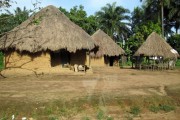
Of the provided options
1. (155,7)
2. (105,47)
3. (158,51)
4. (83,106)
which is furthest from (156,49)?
(83,106)

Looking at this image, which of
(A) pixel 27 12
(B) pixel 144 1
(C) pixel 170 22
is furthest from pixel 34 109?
(C) pixel 170 22

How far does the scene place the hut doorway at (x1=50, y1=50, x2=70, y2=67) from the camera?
68.0 feet

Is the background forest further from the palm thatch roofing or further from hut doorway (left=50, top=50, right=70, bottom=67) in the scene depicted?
hut doorway (left=50, top=50, right=70, bottom=67)

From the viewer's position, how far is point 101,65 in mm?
31672

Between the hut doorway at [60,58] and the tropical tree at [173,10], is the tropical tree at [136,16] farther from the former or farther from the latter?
the hut doorway at [60,58]

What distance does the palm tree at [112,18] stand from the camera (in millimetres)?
47625

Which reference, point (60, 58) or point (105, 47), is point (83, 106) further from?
point (105, 47)

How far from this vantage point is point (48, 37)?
19.3 meters

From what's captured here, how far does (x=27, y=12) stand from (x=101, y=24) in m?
39.9

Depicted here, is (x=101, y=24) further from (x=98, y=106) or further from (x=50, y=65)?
(x=98, y=106)

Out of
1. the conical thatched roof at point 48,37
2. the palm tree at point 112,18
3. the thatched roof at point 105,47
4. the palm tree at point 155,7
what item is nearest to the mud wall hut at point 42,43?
the conical thatched roof at point 48,37

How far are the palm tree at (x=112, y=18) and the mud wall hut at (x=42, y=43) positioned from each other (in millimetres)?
27074

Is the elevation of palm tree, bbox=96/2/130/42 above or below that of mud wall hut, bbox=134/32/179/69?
above

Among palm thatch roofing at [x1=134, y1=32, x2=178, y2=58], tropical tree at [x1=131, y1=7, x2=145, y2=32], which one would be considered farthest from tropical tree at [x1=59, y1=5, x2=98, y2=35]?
palm thatch roofing at [x1=134, y1=32, x2=178, y2=58]
